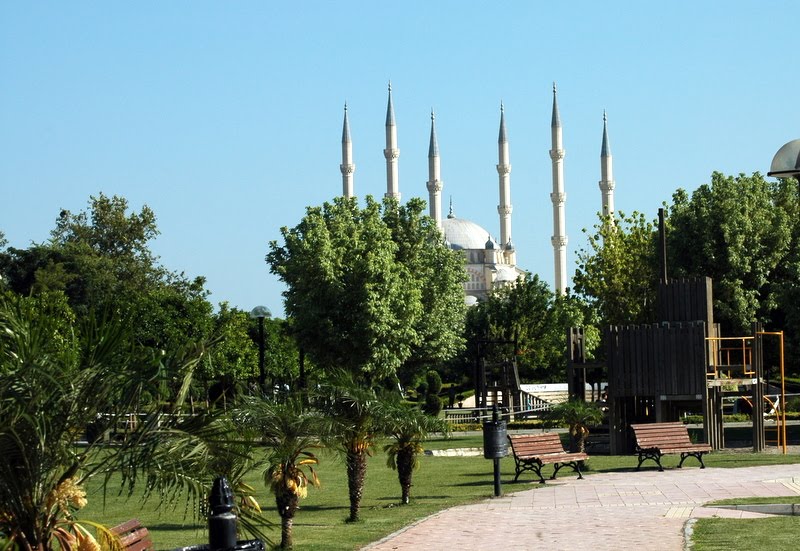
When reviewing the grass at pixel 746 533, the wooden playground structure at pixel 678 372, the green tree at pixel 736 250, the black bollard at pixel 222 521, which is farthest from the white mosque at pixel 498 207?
the black bollard at pixel 222 521

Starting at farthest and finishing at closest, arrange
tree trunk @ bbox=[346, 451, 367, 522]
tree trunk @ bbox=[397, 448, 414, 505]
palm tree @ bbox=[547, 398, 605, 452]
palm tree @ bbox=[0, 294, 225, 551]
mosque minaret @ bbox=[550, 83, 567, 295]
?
mosque minaret @ bbox=[550, 83, 567, 295] → palm tree @ bbox=[547, 398, 605, 452] → tree trunk @ bbox=[397, 448, 414, 505] → tree trunk @ bbox=[346, 451, 367, 522] → palm tree @ bbox=[0, 294, 225, 551]

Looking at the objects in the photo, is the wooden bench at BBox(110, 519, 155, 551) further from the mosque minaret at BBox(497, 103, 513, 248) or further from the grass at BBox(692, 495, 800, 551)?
the mosque minaret at BBox(497, 103, 513, 248)

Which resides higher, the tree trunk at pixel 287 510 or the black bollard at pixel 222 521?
the black bollard at pixel 222 521

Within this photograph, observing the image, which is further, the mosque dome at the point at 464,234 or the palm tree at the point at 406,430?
the mosque dome at the point at 464,234

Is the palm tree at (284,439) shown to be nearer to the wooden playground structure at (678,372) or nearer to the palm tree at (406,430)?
the palm tree at (406,430)

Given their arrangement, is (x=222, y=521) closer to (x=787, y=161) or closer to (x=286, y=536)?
(x=286, y=536)

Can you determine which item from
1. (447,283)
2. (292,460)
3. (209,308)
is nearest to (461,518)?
(292,460)

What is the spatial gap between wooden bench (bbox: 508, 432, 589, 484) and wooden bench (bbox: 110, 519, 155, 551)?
35.3 feet

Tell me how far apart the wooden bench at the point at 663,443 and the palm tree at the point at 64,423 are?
14.3 m

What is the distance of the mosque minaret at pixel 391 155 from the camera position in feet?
375

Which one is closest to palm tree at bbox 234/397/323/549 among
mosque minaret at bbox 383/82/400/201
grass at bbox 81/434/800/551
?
grass at bbox 81/434/800/551

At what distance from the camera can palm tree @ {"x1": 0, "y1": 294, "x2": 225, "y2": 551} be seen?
308 inches

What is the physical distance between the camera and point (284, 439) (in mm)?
13789

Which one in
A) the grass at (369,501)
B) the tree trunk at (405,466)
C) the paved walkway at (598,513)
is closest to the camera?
the paved walkway at (598,513)
